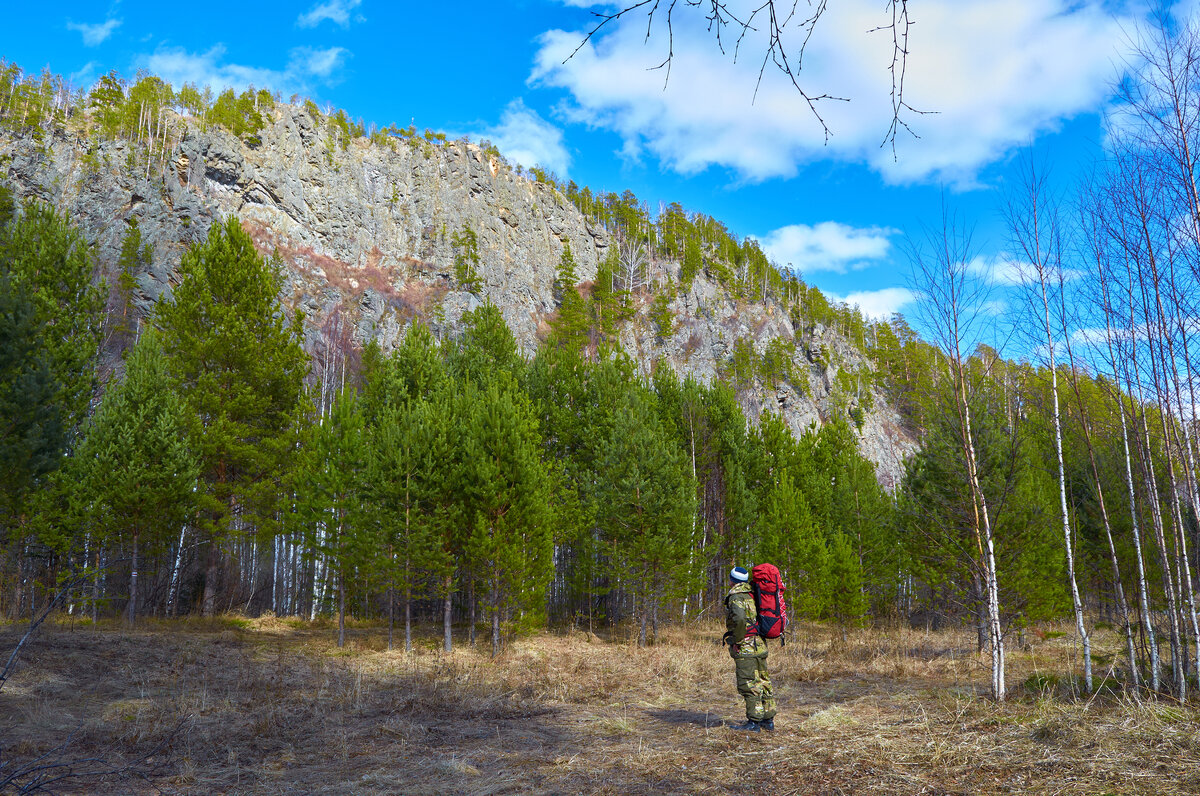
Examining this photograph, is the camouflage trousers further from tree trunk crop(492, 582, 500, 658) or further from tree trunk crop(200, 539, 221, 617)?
tree trunk crop(200, 539, 221, 617)

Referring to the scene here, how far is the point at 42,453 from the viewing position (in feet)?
36.7

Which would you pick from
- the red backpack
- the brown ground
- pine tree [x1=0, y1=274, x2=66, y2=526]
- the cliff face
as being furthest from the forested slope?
the cliff face

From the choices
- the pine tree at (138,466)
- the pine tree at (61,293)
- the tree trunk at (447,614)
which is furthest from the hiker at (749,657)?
the pine tree at (61,293)

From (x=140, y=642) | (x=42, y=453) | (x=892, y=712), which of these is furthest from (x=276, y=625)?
(x=892, y=712)

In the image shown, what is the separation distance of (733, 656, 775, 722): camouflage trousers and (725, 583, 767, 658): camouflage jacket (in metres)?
0.09

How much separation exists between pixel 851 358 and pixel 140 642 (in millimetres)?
79174

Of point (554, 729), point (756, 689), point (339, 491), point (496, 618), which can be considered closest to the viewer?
point (756, 689)

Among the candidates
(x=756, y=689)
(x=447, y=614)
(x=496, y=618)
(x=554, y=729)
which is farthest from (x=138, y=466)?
(x=756, y=689)

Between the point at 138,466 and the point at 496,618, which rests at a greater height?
the point at 138,466

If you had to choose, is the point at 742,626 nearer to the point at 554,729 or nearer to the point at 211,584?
the point at 554,729

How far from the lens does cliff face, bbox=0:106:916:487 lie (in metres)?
48.9

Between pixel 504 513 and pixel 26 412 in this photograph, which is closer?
pixel 26 412

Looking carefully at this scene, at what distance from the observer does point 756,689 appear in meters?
6.71

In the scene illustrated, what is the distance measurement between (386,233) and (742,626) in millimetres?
63279
